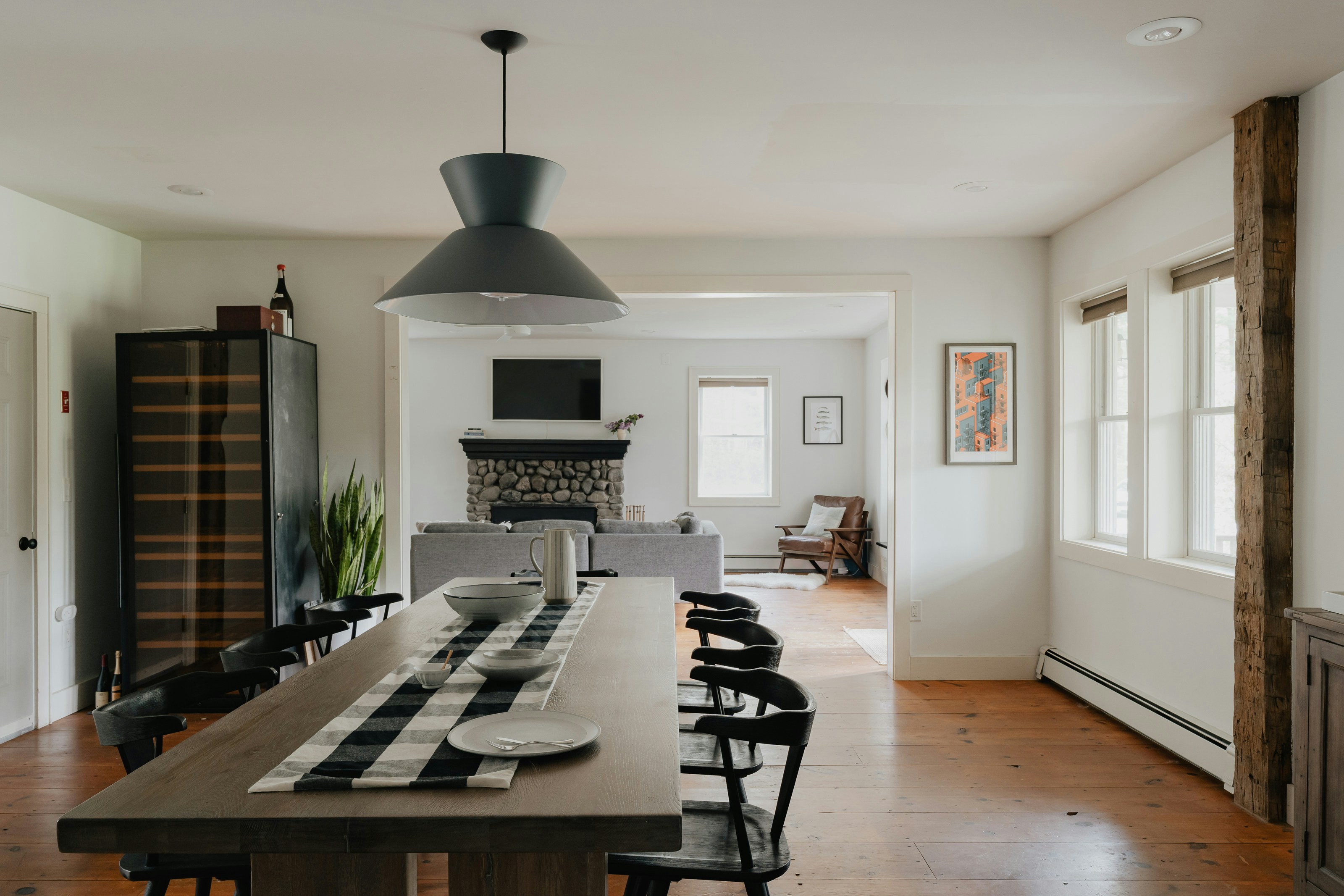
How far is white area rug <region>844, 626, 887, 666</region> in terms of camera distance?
5.13m

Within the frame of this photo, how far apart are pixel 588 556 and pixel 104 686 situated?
3.07 metres

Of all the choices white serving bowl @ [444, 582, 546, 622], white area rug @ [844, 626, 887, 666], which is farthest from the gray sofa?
white serving bowl @ [444, 582, 546, 622]

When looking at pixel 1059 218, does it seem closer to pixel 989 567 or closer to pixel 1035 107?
pixel 1035 107

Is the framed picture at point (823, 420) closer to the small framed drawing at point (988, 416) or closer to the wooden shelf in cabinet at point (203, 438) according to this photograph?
the small framed drawing at point (988, 416)

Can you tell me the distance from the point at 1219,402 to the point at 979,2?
7.11 feet

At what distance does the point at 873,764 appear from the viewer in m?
3.38

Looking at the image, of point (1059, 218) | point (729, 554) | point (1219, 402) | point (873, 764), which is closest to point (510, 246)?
point (873, 764)

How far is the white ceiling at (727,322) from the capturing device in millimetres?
6766

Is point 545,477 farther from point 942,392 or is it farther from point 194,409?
point 942,392

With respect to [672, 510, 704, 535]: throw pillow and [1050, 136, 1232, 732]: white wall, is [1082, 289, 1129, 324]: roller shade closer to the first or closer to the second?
[1050, 136, 1232, 732]: white wall

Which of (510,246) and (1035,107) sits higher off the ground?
(1035,107)

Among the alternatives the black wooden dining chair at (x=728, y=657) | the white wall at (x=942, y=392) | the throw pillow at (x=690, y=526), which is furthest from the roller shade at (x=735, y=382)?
the black wooden dining chair at (x=728, y=657)

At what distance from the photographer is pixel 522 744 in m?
1.42

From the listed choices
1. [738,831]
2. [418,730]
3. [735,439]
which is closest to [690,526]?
[735,439]
